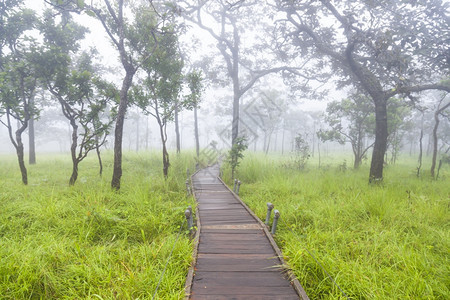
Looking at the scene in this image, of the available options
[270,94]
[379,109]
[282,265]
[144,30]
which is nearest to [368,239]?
[282,265]

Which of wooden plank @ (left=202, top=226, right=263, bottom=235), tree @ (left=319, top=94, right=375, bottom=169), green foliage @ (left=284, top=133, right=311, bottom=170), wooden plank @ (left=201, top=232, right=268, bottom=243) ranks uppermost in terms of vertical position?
tree @ (left=319, top=94, right=375, bottom=169)

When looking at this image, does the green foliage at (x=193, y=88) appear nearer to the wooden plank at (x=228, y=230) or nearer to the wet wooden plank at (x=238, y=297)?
the wooden plank at (x=228, y=230)

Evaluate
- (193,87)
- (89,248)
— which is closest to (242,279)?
(89,248)

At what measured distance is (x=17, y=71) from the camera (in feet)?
22.5

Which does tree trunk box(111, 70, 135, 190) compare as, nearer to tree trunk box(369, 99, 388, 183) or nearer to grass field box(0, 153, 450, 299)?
grass field box(0, 153, 450, 299)

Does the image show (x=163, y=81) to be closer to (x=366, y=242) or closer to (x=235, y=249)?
(x=235, y=249)

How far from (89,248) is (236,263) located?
274cm

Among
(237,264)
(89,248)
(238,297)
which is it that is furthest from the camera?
(89,248)

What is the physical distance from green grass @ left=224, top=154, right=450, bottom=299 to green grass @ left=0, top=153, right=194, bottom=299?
2.27 metres

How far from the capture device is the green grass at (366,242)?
2766 millimetres

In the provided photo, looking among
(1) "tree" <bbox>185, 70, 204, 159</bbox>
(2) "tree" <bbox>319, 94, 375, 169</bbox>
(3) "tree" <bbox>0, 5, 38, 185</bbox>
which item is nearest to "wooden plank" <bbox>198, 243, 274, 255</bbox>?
(1) "tree" <bbox>185, 70, 204, 159</bbox>

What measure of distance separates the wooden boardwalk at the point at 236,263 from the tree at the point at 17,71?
7897mm

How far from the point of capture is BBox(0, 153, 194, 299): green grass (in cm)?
276

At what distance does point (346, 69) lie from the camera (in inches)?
422
